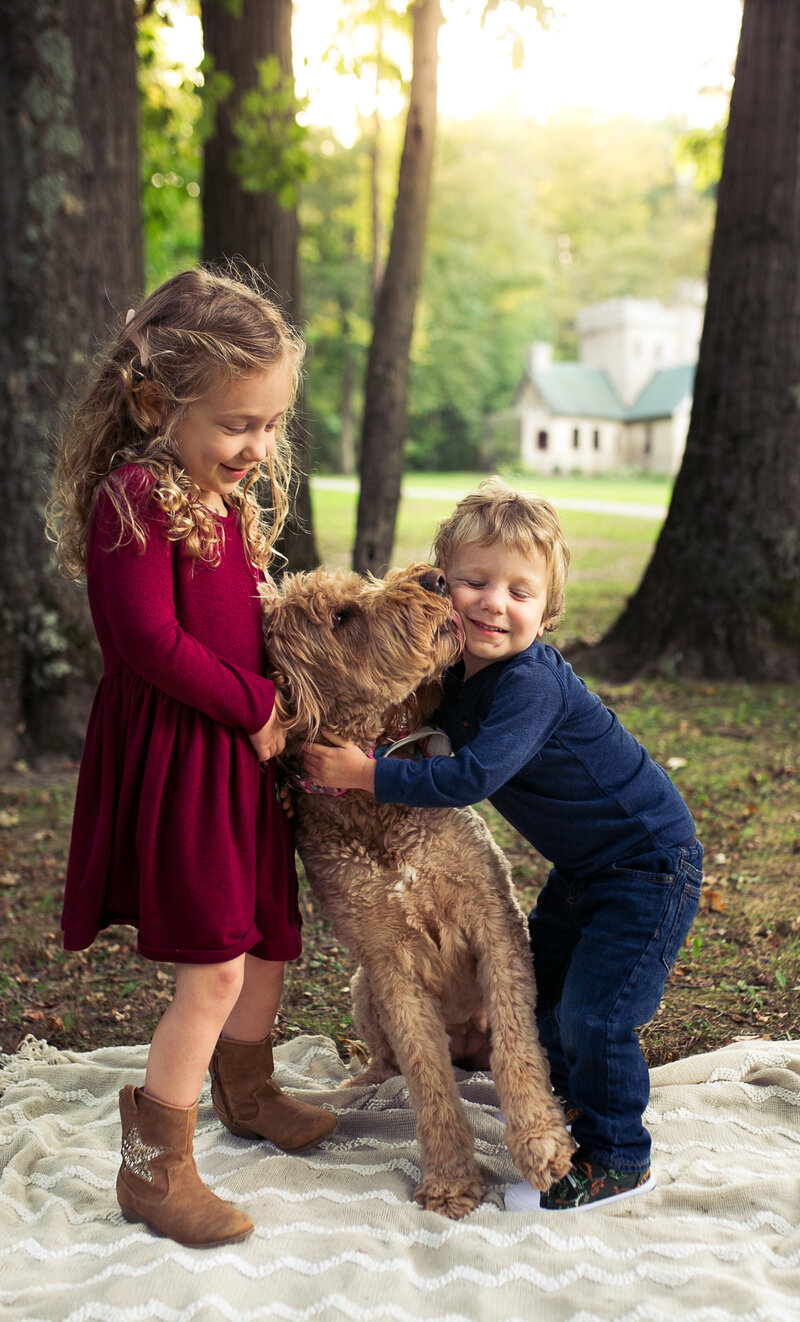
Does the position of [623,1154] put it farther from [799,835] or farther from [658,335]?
[658,335]

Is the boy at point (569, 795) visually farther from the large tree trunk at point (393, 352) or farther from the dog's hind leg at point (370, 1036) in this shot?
the large tree trunk at point (393, 352)

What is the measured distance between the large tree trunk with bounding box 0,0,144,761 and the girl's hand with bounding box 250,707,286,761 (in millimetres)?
3541

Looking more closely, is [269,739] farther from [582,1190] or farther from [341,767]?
[582,1190]

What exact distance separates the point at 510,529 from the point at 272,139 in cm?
658

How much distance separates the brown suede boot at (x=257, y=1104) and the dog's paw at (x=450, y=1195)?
43 centimetres

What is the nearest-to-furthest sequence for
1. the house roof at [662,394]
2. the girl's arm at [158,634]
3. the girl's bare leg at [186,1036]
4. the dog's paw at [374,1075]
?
the girl's arm at [158,634], the girl's bare leg at [186,1036], the dog's paw at [374,1075], the house roof at [662,394]

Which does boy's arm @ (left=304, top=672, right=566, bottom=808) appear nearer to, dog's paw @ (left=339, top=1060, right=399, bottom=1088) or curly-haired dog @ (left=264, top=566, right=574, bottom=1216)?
curly-haired dog @ (left=264, top=566, right=574, bottom=1216)

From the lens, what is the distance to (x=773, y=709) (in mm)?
6648

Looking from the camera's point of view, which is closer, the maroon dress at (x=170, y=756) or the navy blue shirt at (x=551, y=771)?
the maroon dress at (x=170, y=756)

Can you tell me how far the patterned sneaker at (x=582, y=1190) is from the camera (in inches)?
98.0

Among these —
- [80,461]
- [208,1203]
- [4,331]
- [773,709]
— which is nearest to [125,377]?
[80,461]

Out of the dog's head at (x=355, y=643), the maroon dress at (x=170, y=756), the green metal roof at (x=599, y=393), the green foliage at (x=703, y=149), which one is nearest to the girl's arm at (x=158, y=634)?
the maroon dress at (x=170, y=756)

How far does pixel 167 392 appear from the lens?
251 cm

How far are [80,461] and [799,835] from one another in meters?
3.82
